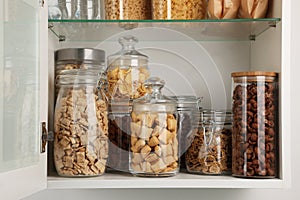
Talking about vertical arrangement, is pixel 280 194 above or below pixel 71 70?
below

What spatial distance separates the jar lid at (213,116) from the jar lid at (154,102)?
66 mm

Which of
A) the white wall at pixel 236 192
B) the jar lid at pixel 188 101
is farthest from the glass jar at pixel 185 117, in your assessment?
the white wall at pixel 236 192

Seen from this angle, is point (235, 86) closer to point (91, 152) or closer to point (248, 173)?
point (248, 173)

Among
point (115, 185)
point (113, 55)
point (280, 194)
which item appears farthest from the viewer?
point (280, 194)

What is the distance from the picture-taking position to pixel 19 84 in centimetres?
78

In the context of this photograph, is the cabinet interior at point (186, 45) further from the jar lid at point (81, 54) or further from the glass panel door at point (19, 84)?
the glass panel door at point (19, 84)

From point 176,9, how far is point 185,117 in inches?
9.1

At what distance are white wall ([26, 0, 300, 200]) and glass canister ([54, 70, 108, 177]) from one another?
0.85 feet

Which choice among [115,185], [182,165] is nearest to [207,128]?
[182,165]

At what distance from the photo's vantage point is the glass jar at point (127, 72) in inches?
43.3

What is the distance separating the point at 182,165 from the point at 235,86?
20 cm

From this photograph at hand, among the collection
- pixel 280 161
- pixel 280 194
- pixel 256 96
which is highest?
pixel 256 96

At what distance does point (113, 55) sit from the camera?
3.75 ft

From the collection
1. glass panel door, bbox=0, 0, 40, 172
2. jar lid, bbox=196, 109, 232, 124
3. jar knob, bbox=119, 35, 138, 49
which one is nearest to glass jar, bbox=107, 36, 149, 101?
jar knob, bbox=119, 35, 138, 49
